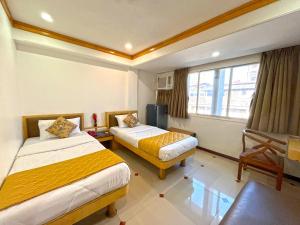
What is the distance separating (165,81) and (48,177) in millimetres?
4207

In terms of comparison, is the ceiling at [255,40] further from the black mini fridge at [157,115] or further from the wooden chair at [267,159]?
the black mini fridge at [157,115]

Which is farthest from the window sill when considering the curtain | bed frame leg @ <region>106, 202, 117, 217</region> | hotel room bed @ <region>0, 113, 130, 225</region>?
bed frame leg @ <region>106, 202, 117, 217</region>

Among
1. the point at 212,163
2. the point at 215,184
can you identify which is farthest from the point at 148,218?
the point at 212,163

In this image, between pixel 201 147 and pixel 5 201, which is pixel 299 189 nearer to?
pixel 201 147

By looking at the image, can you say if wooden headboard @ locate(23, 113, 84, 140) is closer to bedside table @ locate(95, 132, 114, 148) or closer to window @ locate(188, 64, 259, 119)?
bedside table @ locate(95, 132, 114, 148)

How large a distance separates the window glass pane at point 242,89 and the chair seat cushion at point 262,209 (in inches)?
85.0

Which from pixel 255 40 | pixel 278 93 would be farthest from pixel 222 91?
pixel 255 40

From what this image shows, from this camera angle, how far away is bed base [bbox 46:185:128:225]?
1.25m

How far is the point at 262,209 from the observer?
1145 mm

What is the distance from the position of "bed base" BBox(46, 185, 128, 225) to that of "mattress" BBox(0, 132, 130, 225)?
0.05m

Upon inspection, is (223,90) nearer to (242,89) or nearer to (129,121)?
(242,89)

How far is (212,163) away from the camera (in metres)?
3.10

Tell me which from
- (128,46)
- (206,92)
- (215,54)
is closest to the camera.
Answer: (215,54)

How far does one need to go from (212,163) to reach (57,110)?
380 centimetres
